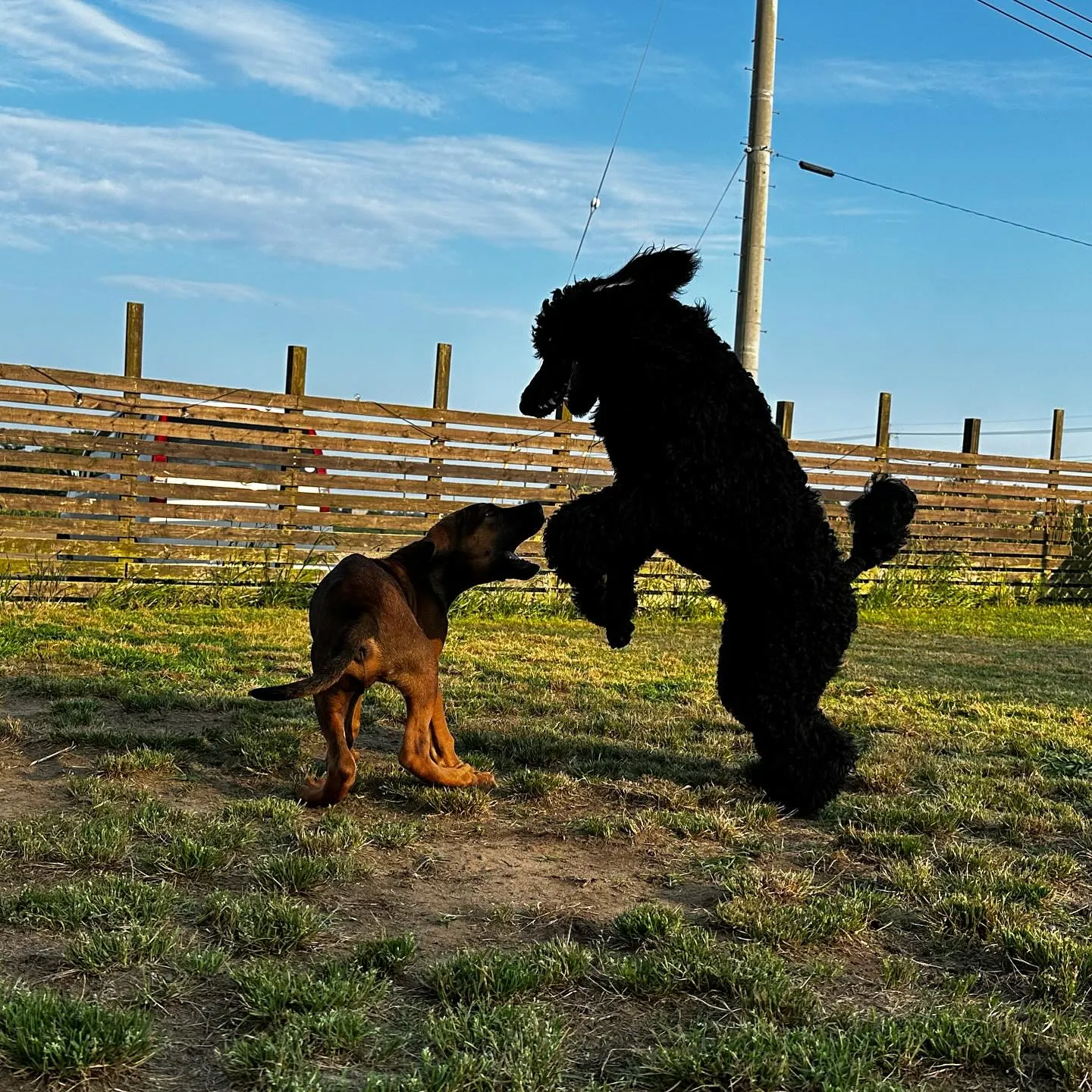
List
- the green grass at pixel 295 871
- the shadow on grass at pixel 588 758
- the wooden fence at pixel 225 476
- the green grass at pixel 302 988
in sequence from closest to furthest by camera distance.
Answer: the green grass at pixel 302 988
the green grass at pixel 295 871
the shadow on grass at pixel 588 758
the wooden fence at pixel 225 476

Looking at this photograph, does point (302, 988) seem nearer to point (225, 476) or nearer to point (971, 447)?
point (225, 476)

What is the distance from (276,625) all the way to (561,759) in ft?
15.7

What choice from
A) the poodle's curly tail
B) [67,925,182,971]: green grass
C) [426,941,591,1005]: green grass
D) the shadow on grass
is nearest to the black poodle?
the poodle's curly tail

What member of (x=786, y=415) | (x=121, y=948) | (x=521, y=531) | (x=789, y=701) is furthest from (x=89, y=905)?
(x=786, y=415)

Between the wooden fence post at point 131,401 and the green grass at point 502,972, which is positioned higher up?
the wooden fence post at point 131,401

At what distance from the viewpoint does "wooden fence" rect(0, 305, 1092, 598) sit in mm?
9578

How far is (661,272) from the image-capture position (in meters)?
3.56

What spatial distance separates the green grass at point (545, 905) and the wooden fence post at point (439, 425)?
18.8 feet

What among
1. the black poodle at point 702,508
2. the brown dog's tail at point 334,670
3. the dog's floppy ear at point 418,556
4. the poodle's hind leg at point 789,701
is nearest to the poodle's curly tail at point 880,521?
the black poodle at point 702,508

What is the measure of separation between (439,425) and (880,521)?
7.64m

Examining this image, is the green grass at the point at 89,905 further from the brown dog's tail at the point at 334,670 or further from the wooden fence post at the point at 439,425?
the wooden fence post at the point at 439,425

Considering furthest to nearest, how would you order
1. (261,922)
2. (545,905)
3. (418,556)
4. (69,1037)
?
(418,556) → (545,905) → (261,922) → (69,1037)

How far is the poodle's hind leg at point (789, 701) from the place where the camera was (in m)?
3.79

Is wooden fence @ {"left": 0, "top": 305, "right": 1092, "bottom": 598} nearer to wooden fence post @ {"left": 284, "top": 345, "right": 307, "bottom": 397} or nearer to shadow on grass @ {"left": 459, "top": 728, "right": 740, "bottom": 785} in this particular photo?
wooden fence post @ {"left": 284, "top": 345, "right": 307, "bottom": 397}
